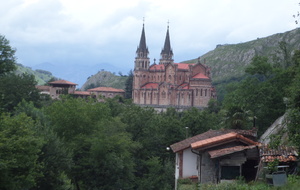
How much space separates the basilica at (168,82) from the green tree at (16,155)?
3795 inches

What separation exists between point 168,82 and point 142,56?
14291 millimetres

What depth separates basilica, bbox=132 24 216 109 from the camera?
120 m

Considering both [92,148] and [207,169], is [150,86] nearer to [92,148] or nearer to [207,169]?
[92,148]

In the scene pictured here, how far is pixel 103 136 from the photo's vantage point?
36.4m

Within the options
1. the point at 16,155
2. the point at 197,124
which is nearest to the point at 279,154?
the point at 16,155

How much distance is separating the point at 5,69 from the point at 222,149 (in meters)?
26.0

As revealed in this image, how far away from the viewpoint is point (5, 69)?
40594 mm

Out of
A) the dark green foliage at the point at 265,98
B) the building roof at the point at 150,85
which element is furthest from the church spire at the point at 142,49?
the dark green foliage at the point at 265,98

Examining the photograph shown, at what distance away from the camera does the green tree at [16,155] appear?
22047 mm

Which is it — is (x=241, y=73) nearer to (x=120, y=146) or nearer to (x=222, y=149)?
(x=120, y=146)

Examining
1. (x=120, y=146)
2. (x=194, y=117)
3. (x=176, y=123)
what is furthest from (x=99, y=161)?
(x=194, y=117)

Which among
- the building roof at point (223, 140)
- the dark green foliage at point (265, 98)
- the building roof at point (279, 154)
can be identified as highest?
the dark green foliage at point (265, 98)

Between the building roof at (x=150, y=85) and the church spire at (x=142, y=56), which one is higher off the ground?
the church spire at (x=142, y=56)

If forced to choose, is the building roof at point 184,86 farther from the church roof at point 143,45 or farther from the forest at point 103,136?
the forest at point 103,136
